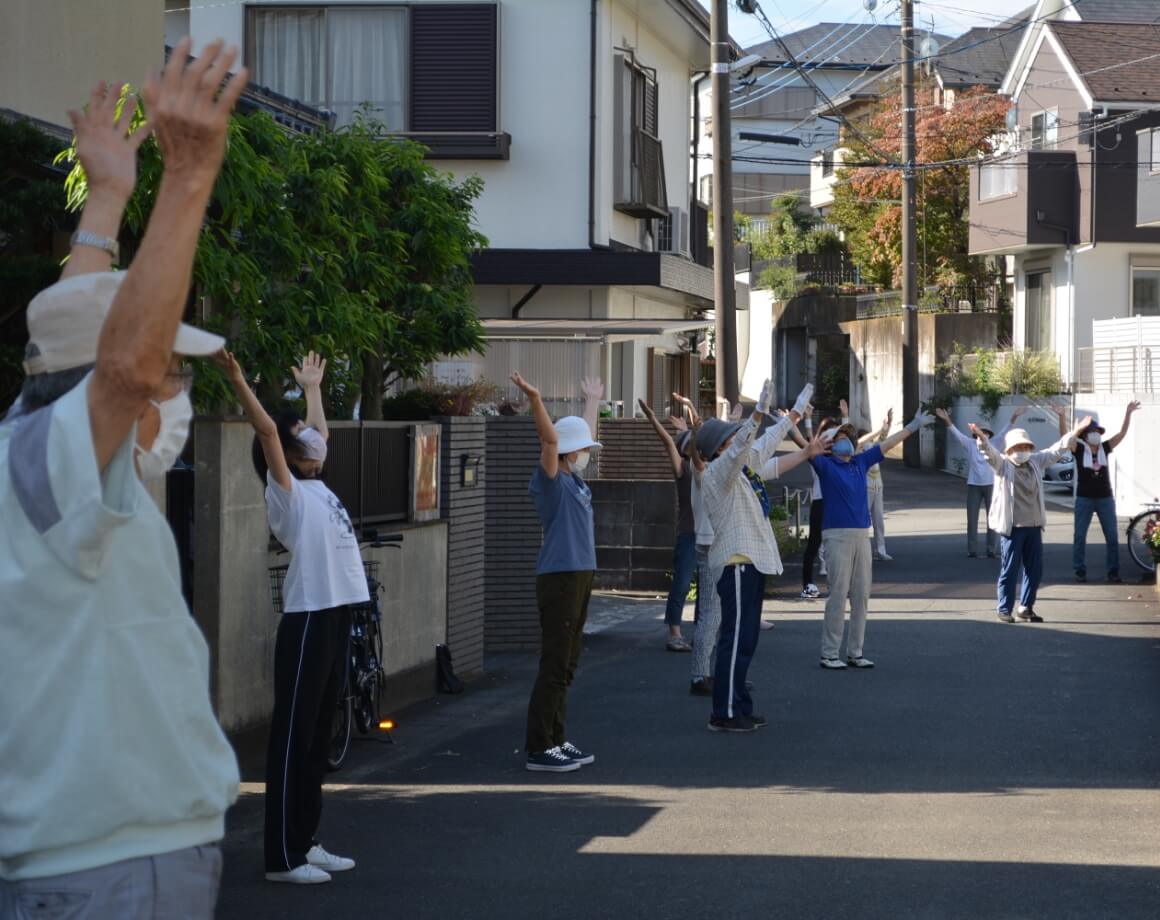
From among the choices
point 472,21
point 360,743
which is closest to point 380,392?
point 360,743

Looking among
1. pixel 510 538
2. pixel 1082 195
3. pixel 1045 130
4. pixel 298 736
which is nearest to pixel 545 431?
pixel 298 736

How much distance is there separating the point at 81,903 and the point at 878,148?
4456 cm

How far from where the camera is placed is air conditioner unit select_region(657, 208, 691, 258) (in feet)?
87.0

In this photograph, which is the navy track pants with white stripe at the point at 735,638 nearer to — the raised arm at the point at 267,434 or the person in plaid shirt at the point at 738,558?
the person in plaid shirt at the point at 738,558

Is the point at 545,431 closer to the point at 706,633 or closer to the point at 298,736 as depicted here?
the point at 298,736

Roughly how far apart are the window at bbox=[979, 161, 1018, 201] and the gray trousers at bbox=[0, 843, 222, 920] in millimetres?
37981

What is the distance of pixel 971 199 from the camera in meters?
40.8

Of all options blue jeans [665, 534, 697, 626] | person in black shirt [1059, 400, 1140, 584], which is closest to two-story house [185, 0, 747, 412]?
person in black shirt [1059, 400, 1140, 584]

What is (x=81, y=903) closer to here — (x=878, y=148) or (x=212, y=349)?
(x=212, y=349)

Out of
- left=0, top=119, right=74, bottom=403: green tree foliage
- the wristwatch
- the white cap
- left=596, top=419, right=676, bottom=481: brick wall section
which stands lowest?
left=596, top=419, right=676, bottom=481: brick wall section

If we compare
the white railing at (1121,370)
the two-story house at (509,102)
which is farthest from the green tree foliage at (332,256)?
the white railing at (1121,370)

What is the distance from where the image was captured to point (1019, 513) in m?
15.3

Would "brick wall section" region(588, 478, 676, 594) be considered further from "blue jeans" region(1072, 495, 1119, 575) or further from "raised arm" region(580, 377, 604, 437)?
"raised arm" region(580, 377, 604, 437)

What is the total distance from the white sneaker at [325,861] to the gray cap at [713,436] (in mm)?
4533
